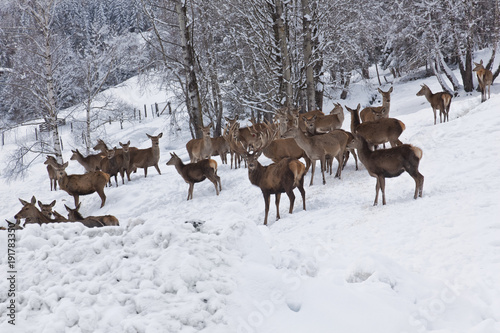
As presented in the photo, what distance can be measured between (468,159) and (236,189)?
579cm

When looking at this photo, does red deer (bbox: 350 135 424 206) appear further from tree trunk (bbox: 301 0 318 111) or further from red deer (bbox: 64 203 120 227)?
tree trunk (bbox: 301 0 318 111)

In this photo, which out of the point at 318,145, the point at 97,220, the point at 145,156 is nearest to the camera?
the point at 97,220

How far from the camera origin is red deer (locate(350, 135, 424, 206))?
22.7ft

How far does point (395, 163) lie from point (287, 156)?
395cm

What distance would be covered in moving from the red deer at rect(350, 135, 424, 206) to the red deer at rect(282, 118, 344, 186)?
2063mm

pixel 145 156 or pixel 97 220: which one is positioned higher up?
pixel 145 156

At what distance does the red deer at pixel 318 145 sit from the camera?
9492 millimetres

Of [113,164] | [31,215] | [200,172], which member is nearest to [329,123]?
[200,172]

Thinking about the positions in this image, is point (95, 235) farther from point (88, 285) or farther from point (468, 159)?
point (468, 159)

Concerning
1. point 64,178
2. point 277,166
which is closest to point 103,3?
point 64,178

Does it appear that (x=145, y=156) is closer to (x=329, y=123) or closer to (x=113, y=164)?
(x=113, y=164)

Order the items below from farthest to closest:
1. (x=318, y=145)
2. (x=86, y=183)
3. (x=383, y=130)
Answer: (x=86, y=183)
(x=383, y=130)
(x=318, y=145)

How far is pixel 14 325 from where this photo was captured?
3.29 meters

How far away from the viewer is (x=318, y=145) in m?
9.55
